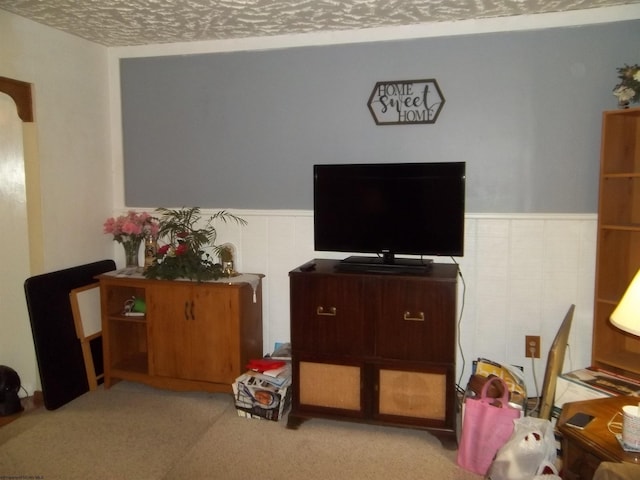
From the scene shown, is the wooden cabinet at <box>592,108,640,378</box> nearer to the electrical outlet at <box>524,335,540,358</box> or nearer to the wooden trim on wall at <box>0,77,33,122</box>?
the electrical outlet at <box>524,335,540,358</box>

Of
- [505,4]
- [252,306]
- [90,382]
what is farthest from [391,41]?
[90,382]

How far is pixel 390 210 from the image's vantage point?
2857mm

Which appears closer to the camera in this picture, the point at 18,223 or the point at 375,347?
the point at 375,347

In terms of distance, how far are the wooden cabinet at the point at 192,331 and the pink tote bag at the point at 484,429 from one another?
142 cm

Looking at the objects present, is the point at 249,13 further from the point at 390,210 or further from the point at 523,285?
the point at 523,285

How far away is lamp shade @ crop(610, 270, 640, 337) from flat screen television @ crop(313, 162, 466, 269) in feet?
3.71

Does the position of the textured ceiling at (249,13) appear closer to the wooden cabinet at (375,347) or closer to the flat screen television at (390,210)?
the flat screen television at (390,210)

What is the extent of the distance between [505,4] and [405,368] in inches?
82.1

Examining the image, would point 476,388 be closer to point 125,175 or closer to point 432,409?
point 432,409

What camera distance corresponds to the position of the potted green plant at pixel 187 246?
3.12 meters

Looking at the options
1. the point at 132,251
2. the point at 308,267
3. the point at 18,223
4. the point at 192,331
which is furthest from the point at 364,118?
the point at 18,223

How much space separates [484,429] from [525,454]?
0.31m

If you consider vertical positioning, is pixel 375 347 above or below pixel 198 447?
above

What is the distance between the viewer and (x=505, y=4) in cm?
266
